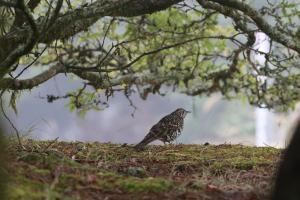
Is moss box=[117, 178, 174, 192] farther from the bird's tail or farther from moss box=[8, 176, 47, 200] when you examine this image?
the bird's tail

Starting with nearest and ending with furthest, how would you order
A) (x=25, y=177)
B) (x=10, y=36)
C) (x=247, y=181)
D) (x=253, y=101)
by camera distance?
1. (x=25, y=177)
2. (x=247, y=181)
3. (x=10, y=36)
4. (x=253, y=101)

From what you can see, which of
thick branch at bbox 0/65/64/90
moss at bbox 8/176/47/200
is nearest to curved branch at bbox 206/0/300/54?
thick branch at bbox 0/65/64/90

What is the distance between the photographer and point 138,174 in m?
3.92

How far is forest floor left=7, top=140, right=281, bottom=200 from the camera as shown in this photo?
10.3ft

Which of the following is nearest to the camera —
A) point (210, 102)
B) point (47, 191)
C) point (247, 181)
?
point (47, 191)

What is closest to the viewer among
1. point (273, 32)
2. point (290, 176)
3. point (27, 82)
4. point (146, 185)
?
point (290, 176)

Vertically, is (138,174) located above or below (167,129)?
below

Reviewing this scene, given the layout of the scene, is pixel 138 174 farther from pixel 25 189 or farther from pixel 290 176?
pixel 290 176

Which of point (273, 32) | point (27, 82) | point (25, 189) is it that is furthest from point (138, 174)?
point (273, 32)

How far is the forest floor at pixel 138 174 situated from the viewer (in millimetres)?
3125

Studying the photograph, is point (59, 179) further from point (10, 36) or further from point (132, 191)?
point (10, 36)

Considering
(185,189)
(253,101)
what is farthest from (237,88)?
(185,189)

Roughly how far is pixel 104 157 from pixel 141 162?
0.27 metres

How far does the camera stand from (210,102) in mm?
14594
